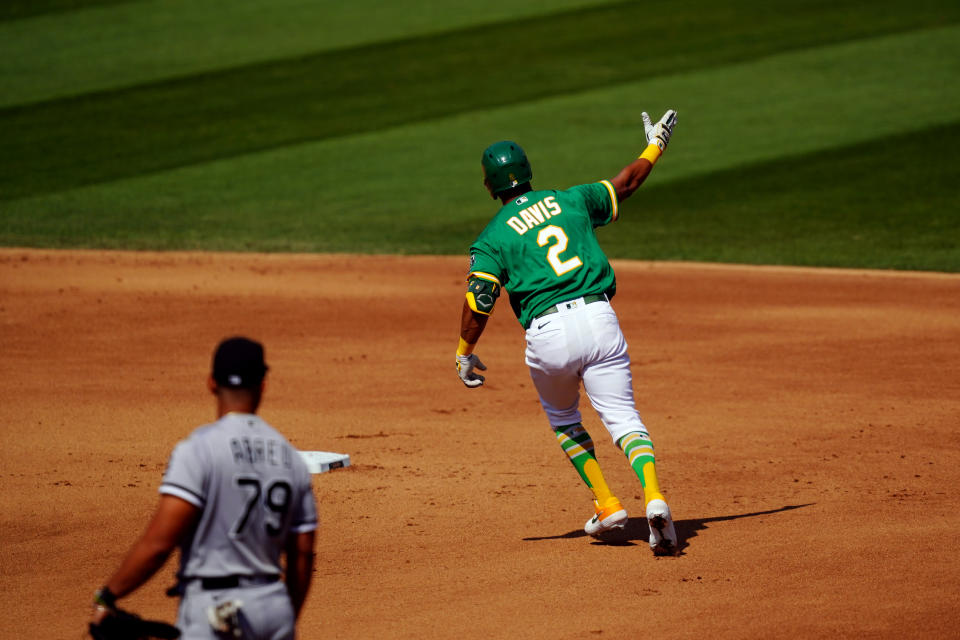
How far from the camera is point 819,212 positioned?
20.1 meters

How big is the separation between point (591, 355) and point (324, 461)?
2.72m

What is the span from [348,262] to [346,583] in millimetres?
11047

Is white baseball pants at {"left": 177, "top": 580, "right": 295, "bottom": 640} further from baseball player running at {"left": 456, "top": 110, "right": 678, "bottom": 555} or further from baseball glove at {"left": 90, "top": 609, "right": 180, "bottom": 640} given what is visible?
baseball player running at {"left": 456, "top": 110, "right": 678, "bottom": 555}

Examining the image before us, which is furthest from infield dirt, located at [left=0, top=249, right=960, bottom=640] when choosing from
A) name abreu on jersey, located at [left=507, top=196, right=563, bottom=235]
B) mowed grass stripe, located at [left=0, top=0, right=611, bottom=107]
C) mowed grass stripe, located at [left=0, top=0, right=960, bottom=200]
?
mowed grass stripe, located at [left=0, top=0, right=611, bottom=107]

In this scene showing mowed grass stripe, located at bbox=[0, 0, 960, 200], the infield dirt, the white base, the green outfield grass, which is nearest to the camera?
the infield dirt

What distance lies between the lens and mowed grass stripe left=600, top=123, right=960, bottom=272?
1797 cm

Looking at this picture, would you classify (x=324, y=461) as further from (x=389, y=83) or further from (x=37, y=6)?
(x=37, y=6)

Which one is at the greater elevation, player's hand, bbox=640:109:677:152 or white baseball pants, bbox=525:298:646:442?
player's hand, bbox=640:109:677:152

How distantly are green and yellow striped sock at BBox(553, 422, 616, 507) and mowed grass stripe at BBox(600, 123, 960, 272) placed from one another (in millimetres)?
10665

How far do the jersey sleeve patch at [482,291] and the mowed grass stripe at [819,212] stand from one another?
11.0 m

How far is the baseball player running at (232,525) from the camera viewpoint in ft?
12.8

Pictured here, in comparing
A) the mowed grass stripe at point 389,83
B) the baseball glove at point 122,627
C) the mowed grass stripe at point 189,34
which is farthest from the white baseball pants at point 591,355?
the mowed grass stripe at point 189,34

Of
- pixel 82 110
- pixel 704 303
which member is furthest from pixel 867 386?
pixel 82 110

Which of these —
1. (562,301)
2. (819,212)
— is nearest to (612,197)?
(562,301)
